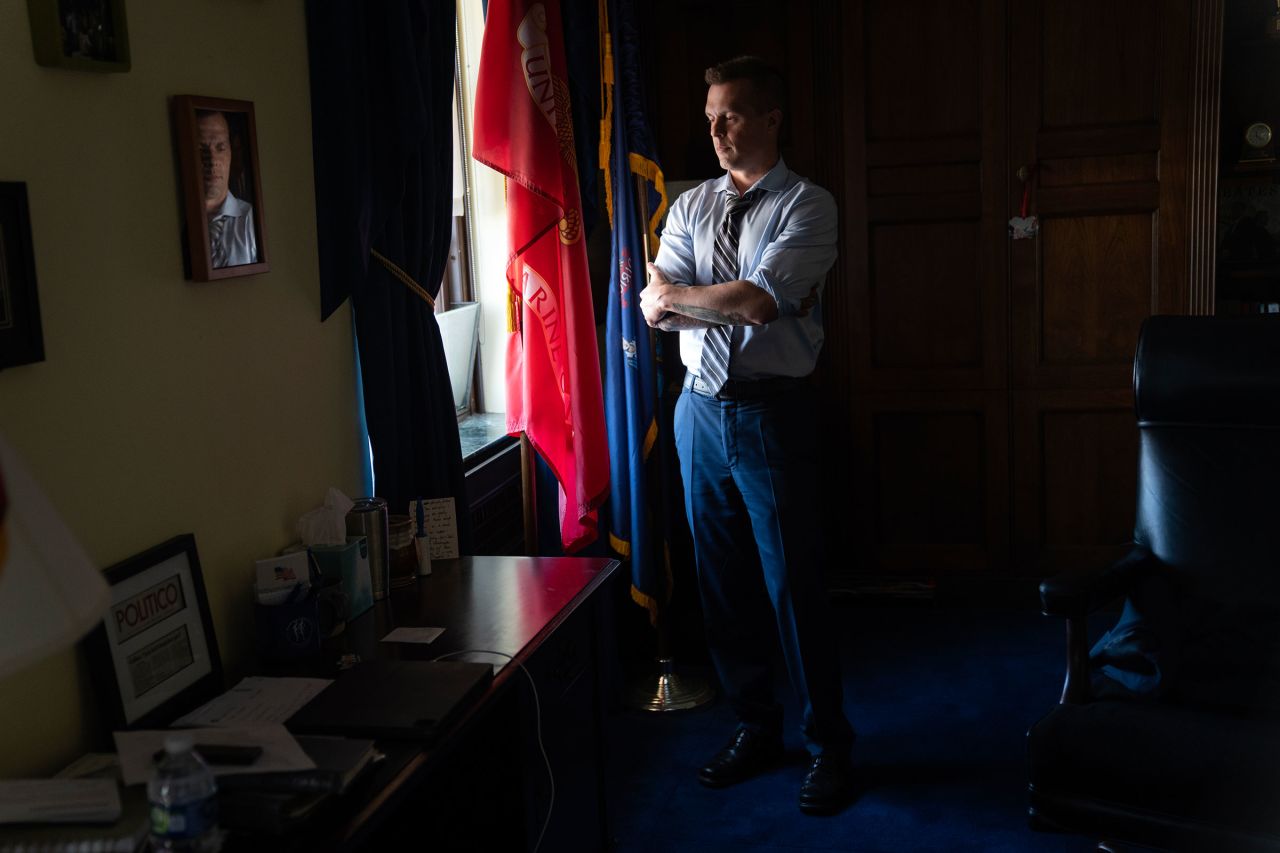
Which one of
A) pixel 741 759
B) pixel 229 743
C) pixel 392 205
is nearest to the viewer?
pixel 229 743

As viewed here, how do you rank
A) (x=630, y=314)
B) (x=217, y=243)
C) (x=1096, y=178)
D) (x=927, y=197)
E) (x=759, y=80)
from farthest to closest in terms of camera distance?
(x=927, y=197) → (x=1096, y=178) → (x=630, y=314) → (x=759, y=80) → (x=217, y=243)

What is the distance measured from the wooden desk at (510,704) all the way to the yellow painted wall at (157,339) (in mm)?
300

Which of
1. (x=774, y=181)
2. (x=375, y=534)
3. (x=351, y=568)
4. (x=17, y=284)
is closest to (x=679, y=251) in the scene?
(x=774, y=181)

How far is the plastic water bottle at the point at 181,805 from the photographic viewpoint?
1.19m

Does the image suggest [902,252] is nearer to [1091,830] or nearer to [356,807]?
[1091,830]

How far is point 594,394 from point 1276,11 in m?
2.48

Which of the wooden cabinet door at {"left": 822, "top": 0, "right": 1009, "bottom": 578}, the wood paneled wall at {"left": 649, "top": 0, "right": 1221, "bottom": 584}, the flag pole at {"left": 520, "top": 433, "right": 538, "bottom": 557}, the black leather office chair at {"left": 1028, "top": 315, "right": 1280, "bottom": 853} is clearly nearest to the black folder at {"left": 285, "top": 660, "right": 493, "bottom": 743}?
the black leather office chair at {"left": 1028, "top": 315, "right": 1280, "bottom": 853}

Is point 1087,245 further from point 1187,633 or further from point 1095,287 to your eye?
point 1187,633

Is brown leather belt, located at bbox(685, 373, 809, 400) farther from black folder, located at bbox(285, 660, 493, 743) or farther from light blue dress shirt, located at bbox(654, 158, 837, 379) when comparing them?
black folder, located at bbox(285, 660, 493, 743)

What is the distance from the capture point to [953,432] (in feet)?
13.3

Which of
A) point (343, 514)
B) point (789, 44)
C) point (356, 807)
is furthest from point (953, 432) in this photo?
point (356, 807)

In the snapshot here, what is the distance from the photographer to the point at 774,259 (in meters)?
2.63

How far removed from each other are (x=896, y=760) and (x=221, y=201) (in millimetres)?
2004

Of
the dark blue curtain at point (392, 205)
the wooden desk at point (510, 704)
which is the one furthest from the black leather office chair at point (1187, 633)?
the dark blue curtain at point (392, 205)
